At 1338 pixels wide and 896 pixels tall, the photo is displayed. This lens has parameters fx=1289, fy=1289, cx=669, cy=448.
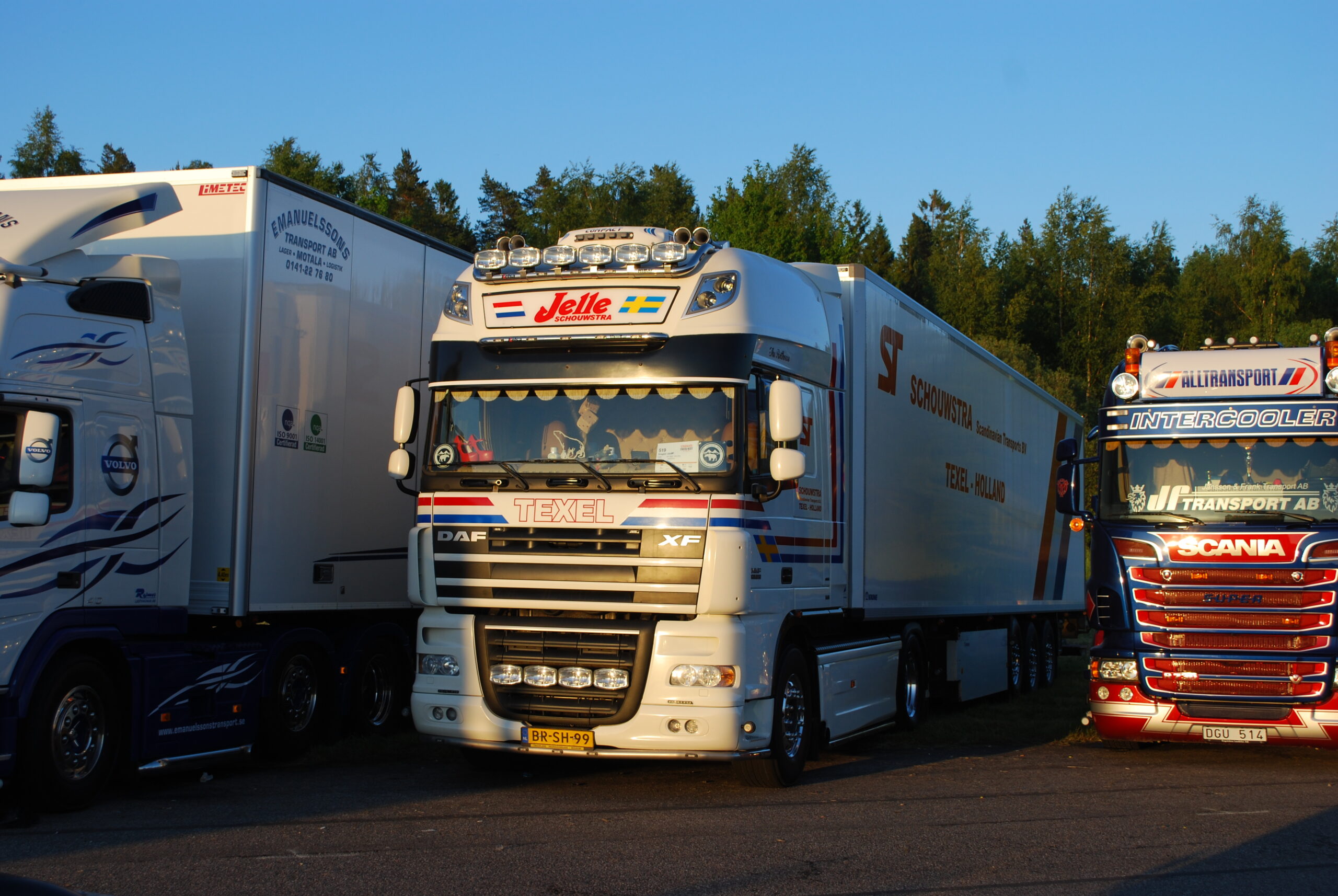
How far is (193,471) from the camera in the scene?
948 centimetres

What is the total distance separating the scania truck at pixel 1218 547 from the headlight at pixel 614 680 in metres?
4.84

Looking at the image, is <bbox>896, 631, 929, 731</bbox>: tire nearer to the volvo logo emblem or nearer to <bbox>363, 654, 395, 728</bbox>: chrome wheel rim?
<bbox>363, 654, 395, 728</bbox>: chrome wheel rim

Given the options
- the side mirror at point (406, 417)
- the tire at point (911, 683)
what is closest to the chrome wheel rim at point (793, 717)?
the tire at point (911, 683)

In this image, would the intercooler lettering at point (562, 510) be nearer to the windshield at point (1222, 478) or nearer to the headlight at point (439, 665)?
the headlight at point (439, 665)

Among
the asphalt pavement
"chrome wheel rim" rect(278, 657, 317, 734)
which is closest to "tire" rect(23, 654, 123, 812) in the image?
the asphalt pavement

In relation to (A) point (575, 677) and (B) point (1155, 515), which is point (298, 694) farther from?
(B) point (1155, 515)

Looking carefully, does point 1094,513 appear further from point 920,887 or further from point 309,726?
point 309,726

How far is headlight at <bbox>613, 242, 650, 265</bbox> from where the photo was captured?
911 centimetres

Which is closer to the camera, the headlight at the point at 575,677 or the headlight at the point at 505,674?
the headlight at the point at 575,677

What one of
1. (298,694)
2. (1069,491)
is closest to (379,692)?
(298,694)

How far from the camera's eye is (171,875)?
653cm

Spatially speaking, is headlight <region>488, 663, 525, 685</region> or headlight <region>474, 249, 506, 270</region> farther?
headlight <region>474, 249, 506, 270</region>

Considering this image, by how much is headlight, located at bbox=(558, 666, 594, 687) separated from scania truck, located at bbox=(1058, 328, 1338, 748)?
16.4 feet

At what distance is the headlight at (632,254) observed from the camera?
359 inches
